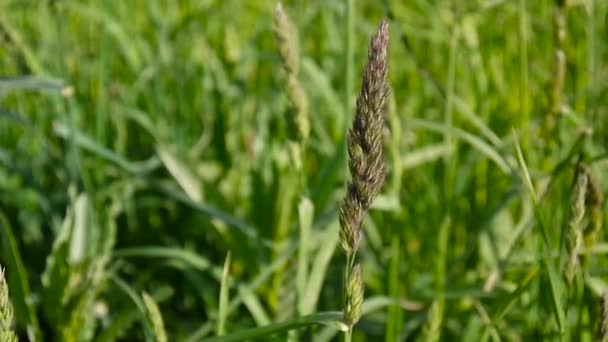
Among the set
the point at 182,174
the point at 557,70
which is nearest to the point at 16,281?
the point at 182,174

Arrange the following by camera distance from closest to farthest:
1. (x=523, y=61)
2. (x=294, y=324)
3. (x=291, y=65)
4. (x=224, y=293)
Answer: (x=294, y=324), (x=224, y=293), (x=291, y=65), (x=523, y=61)

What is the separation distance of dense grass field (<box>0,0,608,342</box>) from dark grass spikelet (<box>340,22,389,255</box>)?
3 centimetres

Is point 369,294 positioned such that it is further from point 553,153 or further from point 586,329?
point 586,329

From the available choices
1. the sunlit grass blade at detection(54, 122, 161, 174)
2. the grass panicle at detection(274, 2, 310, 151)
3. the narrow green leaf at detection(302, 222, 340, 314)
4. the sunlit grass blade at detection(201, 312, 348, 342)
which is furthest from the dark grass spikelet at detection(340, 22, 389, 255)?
the sunlit grass blade at detection(54, 122, 161, 174)

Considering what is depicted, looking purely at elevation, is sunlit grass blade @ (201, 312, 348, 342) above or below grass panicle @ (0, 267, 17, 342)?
below

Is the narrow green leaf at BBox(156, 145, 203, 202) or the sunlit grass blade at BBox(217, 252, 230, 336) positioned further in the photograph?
the narrow green leaf at BBox(156, 145, 203, 202)

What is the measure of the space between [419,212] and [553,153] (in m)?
0.39

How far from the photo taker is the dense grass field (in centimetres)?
139

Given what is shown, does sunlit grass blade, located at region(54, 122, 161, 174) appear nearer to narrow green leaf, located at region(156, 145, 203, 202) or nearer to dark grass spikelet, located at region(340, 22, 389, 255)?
narrow green leaf, located at region(156, 145, 203, 202)

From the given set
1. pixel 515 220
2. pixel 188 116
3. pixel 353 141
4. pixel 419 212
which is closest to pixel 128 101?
pixel 188 116

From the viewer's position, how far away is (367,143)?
0.76m

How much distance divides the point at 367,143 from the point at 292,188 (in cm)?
118

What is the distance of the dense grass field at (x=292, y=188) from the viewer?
139 centimetres

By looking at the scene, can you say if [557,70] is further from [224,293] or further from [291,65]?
[224,293]
